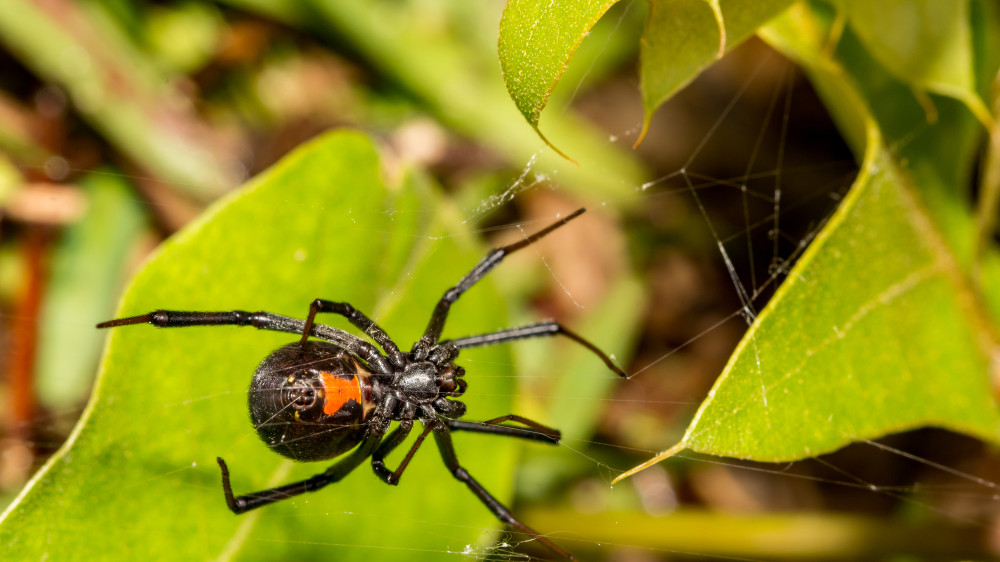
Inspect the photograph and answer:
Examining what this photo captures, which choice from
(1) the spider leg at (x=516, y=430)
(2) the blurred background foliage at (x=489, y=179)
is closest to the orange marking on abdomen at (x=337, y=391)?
(1) the spider leg at (x=516, y=430)

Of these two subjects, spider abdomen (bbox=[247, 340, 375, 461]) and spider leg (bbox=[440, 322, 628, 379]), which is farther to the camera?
spider leg (bbox=[440, 322, 628, 379])

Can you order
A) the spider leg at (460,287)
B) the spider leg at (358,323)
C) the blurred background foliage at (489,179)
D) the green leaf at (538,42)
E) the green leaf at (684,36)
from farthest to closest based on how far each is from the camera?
the blurred background foliage at (489,179), the spider leg at (460,287), the spider leg at (358,323), the green leaf at (684,36), the green leaf at (538,42)

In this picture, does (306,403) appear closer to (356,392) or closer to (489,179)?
(356,392)

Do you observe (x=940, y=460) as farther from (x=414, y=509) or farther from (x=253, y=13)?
(x=253, y=13)

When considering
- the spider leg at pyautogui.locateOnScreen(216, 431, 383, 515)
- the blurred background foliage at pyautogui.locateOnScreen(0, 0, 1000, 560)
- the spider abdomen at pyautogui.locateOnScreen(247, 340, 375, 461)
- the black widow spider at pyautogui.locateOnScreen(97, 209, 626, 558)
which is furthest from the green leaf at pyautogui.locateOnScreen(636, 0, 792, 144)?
the blurred background foliage at pyautogui.locateOnScreen(0, 0, 1000, 560)

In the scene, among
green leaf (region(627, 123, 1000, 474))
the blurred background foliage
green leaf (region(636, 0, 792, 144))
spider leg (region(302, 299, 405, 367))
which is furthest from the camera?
the blurred background foliage

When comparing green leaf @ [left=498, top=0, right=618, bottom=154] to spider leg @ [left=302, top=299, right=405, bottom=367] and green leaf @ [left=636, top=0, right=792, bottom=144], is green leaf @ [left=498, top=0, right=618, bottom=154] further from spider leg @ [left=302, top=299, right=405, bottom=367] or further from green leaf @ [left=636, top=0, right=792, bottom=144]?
spider leg @ [left=302, top=299, right=405, bottom=367]

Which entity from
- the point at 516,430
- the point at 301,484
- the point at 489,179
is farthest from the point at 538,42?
the point at 489,179

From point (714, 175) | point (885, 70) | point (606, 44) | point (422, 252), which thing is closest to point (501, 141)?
point (606, 44)

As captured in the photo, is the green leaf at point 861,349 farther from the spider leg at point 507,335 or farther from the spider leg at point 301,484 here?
the spider leg at point 301,484
